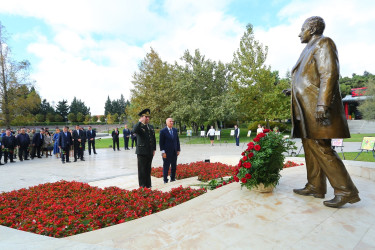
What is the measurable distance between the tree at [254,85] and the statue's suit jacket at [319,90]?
942 inches

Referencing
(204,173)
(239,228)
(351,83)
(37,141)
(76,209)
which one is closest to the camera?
(239,228)

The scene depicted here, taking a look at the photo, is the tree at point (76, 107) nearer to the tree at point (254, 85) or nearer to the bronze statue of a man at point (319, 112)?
the tree at point (254, 85)

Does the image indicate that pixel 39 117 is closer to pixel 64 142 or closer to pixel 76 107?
pixel 76 107

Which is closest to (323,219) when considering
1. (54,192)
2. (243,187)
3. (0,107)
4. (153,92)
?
(243,187)

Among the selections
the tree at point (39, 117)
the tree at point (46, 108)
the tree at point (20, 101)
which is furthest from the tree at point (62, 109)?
the tree at point (20, 101)

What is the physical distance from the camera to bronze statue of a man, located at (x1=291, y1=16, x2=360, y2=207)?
11.4 ft

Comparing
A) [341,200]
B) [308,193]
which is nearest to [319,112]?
[341,200]

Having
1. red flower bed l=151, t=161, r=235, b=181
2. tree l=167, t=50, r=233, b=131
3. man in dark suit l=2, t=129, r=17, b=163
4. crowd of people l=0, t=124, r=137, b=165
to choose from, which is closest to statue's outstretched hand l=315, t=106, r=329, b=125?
red flower bed l=151, t=161, r=235, b=181

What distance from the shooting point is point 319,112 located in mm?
3438

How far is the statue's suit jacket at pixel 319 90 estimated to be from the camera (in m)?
3.47

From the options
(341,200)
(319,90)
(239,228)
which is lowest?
(239,228)

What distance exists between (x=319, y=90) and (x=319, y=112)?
1.22ft

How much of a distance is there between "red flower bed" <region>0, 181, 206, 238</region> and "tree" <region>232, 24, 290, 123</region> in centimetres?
2407

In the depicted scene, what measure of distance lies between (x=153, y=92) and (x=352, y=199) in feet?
89.1
